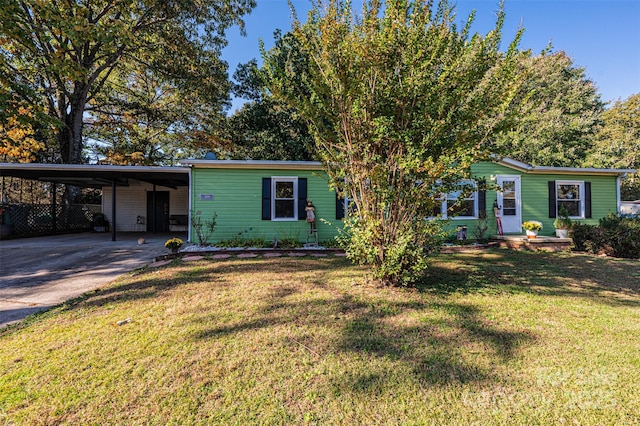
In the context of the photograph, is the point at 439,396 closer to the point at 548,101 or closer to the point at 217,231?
the point at 217,231

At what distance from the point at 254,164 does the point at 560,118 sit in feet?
58.7

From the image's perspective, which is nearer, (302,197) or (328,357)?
(328,357)

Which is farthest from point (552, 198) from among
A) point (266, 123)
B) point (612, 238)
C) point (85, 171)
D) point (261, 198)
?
point (85, 171)

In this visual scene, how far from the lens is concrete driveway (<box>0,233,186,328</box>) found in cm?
405

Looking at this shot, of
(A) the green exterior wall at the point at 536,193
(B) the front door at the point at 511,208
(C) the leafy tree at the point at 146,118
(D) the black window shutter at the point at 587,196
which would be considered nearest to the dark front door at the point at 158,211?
(C) the leafy tree at the point at 146,118

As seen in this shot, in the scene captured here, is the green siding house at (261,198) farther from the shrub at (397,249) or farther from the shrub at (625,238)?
the shrub at (625,238)

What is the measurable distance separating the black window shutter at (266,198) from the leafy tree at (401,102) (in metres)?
5.00

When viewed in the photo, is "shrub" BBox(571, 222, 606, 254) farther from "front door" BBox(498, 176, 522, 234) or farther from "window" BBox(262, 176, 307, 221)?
"window" BBox(262, 176, 307, 221)

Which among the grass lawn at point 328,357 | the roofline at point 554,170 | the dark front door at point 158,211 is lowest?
the grass lawn at point 328,357

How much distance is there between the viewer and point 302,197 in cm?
902

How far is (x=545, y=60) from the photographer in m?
17.5

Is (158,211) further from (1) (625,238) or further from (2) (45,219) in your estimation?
(1) (625,238)

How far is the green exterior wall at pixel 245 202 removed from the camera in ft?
29.0

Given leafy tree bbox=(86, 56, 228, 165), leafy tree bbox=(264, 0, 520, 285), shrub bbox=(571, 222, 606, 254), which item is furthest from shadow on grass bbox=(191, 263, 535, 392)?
leafy tree bbox=(86, 56, 228, 165)
